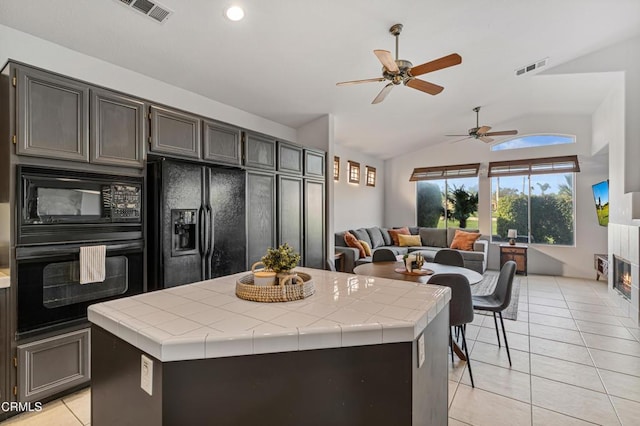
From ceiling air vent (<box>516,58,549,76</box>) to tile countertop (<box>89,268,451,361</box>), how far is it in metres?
4.12

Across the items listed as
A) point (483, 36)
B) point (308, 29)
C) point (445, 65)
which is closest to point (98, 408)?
point (308, 29)

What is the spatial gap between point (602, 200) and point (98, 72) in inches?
295

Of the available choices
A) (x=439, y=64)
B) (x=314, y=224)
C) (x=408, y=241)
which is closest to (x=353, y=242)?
(x=314, y=224)

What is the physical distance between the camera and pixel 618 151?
4.51m

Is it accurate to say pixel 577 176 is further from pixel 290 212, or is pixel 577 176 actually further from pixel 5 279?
pixel 5 279

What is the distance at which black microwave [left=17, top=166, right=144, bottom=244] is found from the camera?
6.83 feet

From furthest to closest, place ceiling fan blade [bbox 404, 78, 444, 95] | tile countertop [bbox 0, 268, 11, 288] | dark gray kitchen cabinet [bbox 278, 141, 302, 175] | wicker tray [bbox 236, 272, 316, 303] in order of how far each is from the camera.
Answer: dark gray kitchen cabinet [bbox 278, 141, 302, 175]
ceiling fan blade [bbox 404, 78, 444, 95]
tile countertop [bbox 0, 268, 11, 288]
wicker tray [bbox 236, 272, 316, 303]

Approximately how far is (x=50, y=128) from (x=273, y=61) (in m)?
2.01

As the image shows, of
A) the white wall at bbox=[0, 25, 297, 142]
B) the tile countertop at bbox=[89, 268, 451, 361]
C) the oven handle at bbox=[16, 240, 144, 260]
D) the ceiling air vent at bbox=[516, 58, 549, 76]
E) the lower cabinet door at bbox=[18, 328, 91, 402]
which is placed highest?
the ceiling air vent at bbox=[516, 58, 549, 76]

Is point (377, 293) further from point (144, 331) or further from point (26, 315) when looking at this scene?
point (26, 315)

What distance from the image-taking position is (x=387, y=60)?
267 centimetres

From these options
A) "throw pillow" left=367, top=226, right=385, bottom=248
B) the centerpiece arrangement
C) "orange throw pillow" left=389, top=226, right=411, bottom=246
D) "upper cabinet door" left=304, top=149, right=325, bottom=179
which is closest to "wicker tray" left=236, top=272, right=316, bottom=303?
the centerpiece arrangement

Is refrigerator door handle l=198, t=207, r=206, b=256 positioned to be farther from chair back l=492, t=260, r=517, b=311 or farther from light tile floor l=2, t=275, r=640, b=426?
chair back l=492, t=260, r=517, b=311

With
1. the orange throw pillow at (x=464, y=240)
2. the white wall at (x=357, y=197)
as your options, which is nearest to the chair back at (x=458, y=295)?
the white wall at (x=357, y=197)
